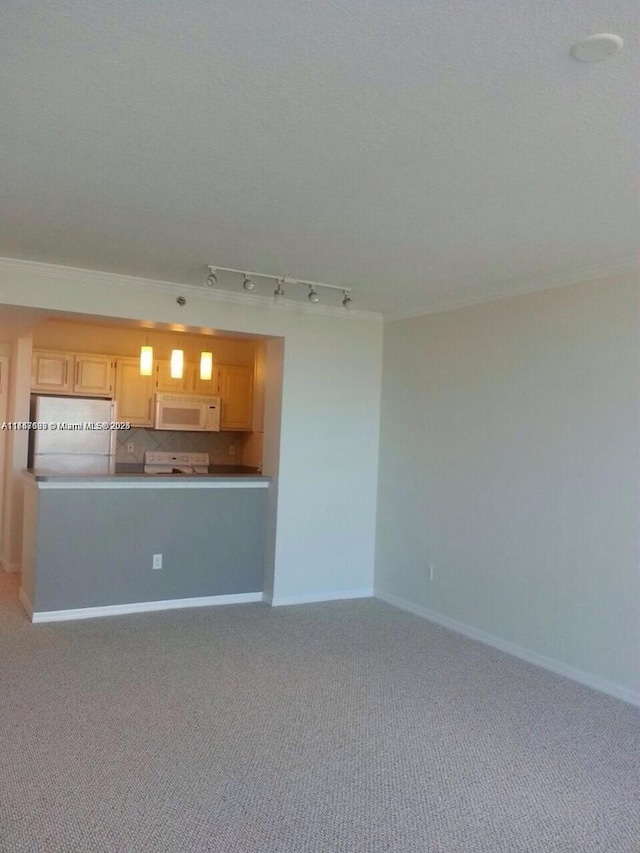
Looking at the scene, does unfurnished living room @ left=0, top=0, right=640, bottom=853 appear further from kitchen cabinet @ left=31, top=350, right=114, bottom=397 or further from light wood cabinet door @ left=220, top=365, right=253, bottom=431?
light wood cabinet door @ left=220, top=365, right=253, bottom=431

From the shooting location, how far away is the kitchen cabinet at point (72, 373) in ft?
20.8

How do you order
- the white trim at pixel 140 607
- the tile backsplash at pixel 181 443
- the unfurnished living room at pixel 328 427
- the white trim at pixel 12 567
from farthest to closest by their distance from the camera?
the tile backsplash at pixel 181 443, the white trim at pixel 12 567, the white trim at pixel 140 607, the unfurnished living room at pixel 328 427

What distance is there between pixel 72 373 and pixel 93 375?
0.63ft

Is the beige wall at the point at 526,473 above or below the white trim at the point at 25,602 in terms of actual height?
above

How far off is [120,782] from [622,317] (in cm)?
338

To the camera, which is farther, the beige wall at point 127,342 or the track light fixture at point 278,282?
the beige wall at point 127,342

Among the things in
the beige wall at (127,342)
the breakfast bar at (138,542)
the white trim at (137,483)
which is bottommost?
the breakfast bar at (138,542)

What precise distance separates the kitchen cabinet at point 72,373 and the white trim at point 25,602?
196 cm

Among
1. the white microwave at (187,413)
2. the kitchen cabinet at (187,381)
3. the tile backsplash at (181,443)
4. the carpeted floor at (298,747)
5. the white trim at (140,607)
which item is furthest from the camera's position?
the tile backsplash at (181,443)

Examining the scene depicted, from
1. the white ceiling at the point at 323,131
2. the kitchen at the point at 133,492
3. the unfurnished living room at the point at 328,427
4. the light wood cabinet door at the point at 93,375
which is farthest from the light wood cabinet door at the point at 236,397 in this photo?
the white ceiling at the point at 323,131

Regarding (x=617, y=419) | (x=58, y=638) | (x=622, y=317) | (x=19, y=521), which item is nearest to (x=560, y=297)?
(x=622, y=317)

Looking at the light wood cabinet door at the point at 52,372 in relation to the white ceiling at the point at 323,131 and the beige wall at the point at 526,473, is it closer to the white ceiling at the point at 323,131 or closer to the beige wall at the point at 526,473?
the white ceiling at the point at 323,131

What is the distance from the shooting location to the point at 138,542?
16.5ft

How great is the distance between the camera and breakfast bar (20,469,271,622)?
474 centimetres
